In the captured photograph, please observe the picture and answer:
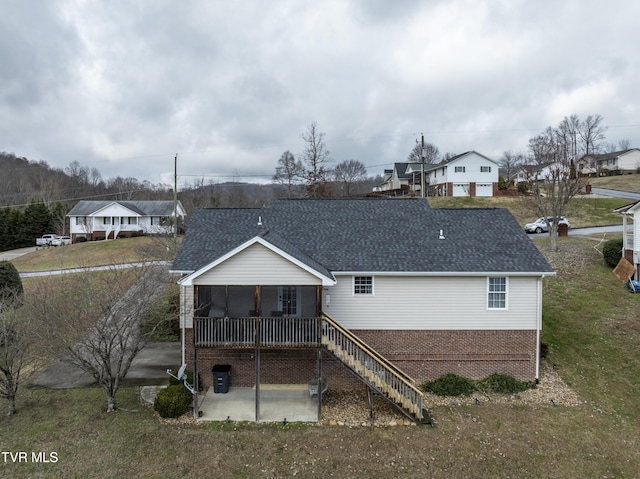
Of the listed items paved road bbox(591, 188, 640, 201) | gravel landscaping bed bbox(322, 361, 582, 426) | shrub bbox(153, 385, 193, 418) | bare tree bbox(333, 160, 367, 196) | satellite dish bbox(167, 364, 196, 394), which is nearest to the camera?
shrub bbox(153, 385, 193, 418)

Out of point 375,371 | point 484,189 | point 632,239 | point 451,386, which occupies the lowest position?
point 451,386

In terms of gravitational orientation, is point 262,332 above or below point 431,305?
below

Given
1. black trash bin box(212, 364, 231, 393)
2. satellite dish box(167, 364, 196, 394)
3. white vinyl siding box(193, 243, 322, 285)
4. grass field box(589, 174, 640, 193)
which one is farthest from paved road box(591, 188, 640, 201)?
Answer: satellite dish box(167, 364, 196, 394)

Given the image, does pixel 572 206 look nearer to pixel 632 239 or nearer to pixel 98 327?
pixel 632 239

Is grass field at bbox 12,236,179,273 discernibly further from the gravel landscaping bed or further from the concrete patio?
the gravel landscaping bed

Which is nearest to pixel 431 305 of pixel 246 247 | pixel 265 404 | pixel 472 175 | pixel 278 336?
pixel 278 336

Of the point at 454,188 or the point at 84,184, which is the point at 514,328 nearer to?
the point at 454,188

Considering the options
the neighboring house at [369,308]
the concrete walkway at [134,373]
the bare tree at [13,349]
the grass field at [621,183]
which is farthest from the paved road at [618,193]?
the bare tree at [13,349]

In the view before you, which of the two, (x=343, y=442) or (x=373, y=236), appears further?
(x=373, y=236)

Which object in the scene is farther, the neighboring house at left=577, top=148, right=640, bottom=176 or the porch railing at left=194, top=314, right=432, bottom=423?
the neighboring house at left=577, top=148, right=640, bottom=176
